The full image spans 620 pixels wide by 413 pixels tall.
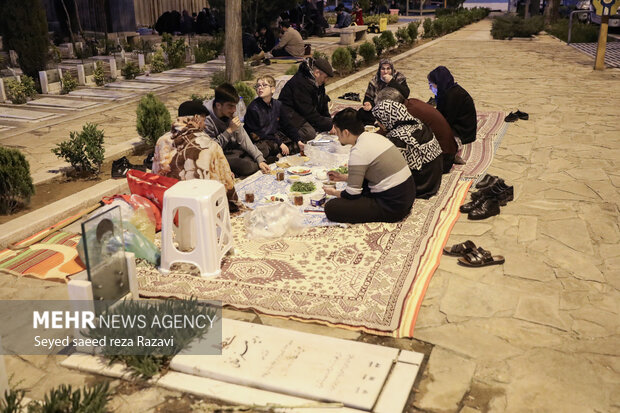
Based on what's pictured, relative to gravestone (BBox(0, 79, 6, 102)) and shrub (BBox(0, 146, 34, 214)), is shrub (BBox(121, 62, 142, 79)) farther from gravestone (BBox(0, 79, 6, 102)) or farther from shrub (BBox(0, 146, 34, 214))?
shrub (BBox(0, 146, 34, 214))

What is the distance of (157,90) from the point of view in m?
13.8

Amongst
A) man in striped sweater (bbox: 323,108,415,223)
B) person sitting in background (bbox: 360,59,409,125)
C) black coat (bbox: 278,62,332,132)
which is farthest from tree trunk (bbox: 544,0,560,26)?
man in striped sweater (bbox: 323,108,415,223)

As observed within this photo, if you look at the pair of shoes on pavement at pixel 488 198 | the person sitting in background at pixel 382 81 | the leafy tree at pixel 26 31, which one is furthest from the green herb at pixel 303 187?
the leafy tree at pixel 26 31

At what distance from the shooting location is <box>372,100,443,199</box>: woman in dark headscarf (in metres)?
7.14

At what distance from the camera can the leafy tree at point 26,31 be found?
13312mm

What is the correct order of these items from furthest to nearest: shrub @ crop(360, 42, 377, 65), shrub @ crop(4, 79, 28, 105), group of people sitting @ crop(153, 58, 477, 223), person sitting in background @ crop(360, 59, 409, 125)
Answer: shrub @ crop(360, 42, 377, 65), shrub @ crop(4, 79, 28, 105), person sitting in background @ crop(360, 59, 409, 125), group of people sitting @ crop(153, 58, 477, 223)

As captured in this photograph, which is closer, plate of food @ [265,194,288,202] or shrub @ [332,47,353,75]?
plate of food @ [265,194,288,202]

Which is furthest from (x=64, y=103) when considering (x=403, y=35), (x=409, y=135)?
(x=403, y=35)

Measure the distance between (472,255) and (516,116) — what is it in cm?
647

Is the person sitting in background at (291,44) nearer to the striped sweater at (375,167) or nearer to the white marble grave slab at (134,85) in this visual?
the white marble grave slab at (134,85)

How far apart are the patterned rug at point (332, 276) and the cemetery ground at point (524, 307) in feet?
0.42

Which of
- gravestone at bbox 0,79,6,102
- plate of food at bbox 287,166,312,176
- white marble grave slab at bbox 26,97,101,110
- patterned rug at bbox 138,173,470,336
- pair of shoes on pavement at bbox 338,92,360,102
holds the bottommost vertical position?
patterned rug at bbox 138,173,470,336

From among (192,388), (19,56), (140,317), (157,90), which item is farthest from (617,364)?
(19,56)

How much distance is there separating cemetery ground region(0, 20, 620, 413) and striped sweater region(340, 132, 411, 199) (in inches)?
34.0
